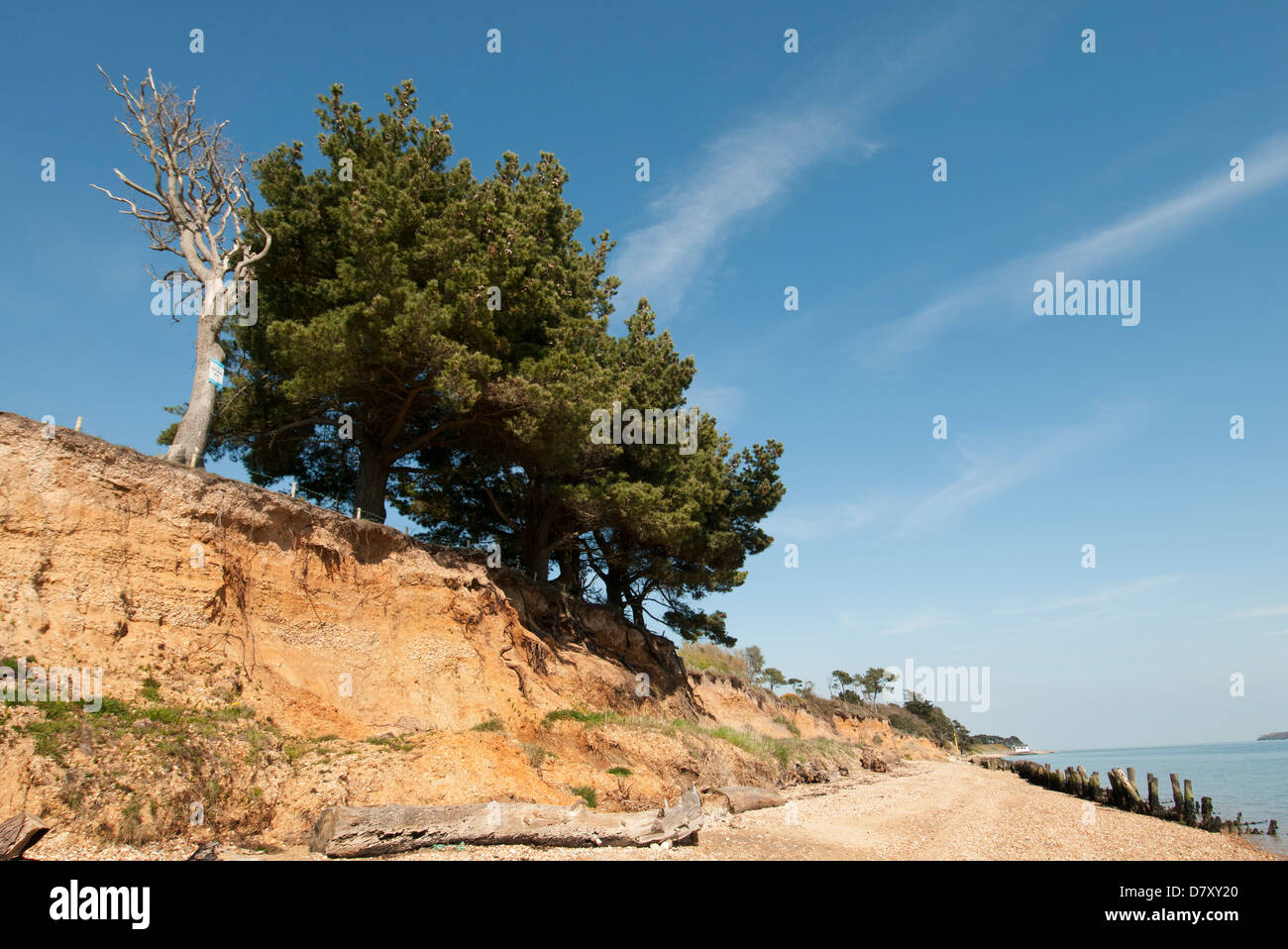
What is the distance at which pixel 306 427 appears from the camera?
2053 cm

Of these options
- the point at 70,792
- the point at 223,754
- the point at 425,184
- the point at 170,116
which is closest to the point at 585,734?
the point at 223,754

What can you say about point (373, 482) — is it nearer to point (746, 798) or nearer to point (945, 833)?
point (746, 798)

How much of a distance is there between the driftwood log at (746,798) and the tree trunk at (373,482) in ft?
37.7

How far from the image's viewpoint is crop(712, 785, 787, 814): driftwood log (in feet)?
56.8

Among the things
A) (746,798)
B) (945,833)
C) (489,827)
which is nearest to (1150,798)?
(945,833)

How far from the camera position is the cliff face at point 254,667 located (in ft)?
32.6

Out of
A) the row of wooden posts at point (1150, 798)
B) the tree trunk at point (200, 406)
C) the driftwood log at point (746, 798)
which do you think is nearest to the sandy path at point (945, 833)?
the driftwood log at point (746, 798)

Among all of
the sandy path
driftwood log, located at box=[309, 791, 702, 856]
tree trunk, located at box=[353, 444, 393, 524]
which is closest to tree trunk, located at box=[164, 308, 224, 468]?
tree trunk, located at box=[353, 444, 393, 524]

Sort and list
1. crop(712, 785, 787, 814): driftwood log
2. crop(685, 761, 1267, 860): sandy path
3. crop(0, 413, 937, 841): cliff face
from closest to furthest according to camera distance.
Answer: crop(0, 413, 937, 841): cliff face < crop(685, 761, 1267, 860): sandy path < crop(712, 785, 787, 814): driftwood log

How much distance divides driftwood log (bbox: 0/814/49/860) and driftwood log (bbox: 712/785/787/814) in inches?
531

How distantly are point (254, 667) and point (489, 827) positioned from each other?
6406 millimetres

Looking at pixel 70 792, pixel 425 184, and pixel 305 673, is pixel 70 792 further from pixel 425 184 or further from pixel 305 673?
pixel 425 184

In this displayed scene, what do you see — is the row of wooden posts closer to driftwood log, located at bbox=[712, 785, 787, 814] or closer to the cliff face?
driftwood log, located at bbox=[712, 785, 787, 814]
